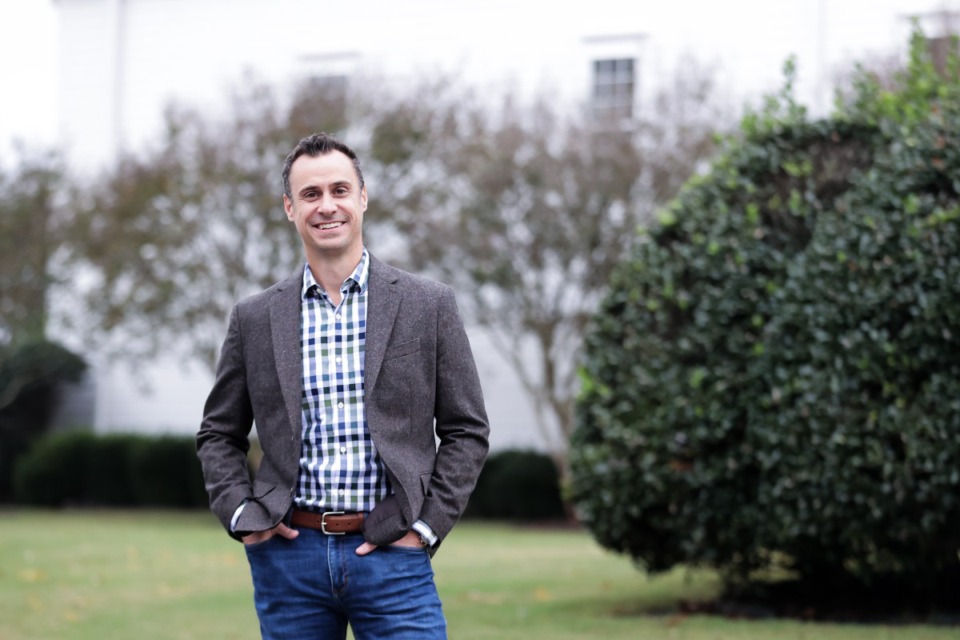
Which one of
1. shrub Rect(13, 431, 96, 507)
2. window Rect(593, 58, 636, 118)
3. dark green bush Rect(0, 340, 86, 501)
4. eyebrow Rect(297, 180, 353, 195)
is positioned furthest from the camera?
dark green bush Rect(0, 340, 86, 501)

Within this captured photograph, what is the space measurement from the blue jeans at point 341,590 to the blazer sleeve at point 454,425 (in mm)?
157

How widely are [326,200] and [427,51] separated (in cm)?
1865

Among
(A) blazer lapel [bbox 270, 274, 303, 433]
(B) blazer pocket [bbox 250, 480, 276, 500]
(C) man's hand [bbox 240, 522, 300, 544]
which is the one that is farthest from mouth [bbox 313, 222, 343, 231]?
(C) man's hand [bbox 240, 522, 300, 544]

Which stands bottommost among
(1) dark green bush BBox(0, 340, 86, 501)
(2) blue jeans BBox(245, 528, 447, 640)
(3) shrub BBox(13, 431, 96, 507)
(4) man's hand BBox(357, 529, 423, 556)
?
(3) shrub BBox(13, 431, 96, 507)

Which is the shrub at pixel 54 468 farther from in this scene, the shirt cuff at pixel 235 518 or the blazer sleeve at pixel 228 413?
the shirt cuff at pixel 235 518

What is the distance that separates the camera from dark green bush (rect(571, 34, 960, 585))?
719 cm

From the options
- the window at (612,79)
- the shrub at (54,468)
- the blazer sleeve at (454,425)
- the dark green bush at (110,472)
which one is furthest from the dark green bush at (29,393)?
the blazer sleeve at (454,425)

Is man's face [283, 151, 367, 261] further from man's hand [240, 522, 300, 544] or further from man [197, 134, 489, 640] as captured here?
man's hand [240, 522, 300, 544]

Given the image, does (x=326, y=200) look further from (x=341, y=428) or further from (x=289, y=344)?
(x=341, y=428)

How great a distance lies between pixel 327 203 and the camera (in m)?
3.63

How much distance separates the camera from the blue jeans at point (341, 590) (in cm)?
346

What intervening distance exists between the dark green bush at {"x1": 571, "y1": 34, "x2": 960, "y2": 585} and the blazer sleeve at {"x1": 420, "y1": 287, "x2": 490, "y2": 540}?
4141mm

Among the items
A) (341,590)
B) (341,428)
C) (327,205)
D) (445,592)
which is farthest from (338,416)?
(445,592)

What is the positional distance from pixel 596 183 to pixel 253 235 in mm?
5238
